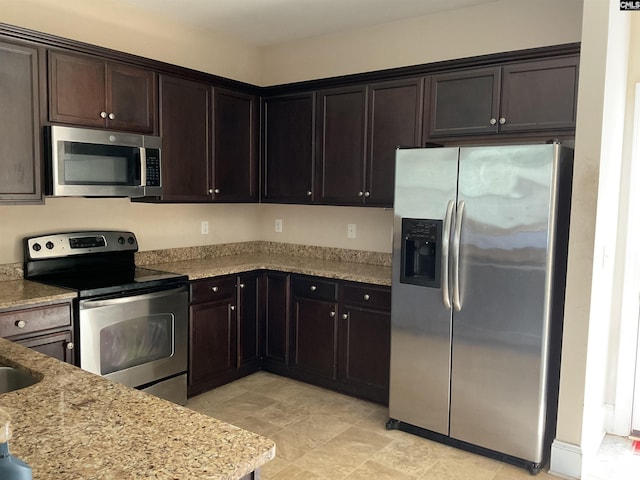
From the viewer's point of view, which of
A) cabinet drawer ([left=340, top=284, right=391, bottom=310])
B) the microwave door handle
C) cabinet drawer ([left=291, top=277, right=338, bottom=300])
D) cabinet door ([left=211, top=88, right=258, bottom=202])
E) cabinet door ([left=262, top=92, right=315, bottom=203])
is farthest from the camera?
cabinet door ([left=262, top=92, right=315, bottom=203])

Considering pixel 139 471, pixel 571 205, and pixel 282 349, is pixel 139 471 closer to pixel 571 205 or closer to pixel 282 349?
pixel 571 205

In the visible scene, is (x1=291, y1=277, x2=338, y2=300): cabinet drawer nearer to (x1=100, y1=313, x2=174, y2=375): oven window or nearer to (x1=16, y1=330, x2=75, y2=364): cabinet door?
(x1=100, y1=313, x2=174, y2=375): oven window

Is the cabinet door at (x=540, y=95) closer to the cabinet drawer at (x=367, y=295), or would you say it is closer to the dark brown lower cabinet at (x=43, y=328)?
the cabinet drawer at (x=367, y=295)

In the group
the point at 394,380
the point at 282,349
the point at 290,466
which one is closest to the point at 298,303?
the point at 282,349

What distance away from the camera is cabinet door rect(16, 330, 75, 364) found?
2680mm

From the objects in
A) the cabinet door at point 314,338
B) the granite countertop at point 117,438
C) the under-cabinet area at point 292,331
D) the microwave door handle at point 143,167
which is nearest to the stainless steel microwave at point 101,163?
the microwave door handle at point 143,167

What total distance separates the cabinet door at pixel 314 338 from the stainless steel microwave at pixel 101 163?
53.7 inches

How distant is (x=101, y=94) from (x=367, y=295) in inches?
82.8

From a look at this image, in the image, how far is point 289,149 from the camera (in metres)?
4.18

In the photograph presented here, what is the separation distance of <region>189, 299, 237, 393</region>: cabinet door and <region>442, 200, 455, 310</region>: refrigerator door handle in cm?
164

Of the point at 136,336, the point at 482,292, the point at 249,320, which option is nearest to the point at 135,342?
the point at 136,336

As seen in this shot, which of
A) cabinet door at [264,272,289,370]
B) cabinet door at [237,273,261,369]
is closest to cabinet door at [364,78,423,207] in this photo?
cabinet door at [264,272,289,370]

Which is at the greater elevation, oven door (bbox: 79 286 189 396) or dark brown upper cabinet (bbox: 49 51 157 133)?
dark brown upper cabinet (bbox: 49 51 157 133)

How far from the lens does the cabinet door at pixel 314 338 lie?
3781mm
